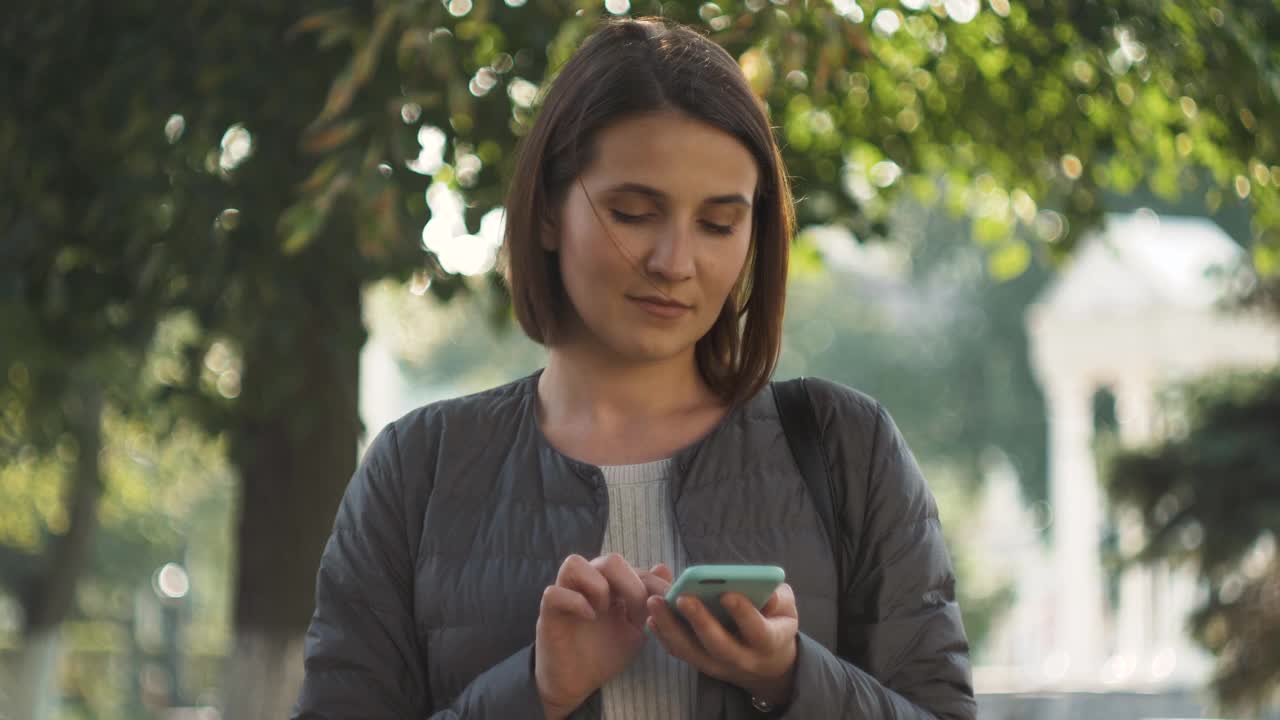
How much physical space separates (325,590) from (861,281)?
146 feet

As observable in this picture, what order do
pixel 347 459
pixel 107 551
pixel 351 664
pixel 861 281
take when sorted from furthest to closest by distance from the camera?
pixel 861 281
pixel 107 551
pixel 347 459
pixel 351 664

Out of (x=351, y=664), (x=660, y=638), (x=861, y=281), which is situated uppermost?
(x=660, y=638)

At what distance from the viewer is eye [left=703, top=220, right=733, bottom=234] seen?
6.73ft

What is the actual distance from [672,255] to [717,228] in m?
0.08

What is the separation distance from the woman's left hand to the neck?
41 centimetres

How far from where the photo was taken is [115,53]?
5.59 m

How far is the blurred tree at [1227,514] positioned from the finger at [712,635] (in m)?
7.62

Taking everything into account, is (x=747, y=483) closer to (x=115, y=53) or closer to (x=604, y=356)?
(x=604, y=356)

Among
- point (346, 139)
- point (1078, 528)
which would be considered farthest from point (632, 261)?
point (1078, 528)

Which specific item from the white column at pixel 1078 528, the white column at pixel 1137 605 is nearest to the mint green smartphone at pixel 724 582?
the white column at pixel 1137 605

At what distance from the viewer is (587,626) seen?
188 cm

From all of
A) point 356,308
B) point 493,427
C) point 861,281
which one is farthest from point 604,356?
point 861,281

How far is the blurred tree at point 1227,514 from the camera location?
8.95m

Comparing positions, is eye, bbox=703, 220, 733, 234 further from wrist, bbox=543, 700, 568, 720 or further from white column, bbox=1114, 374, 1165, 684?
white column, bbox=1114, 374, 1165, 684
